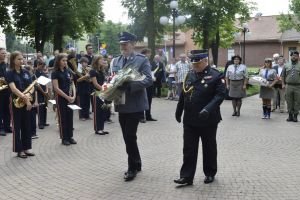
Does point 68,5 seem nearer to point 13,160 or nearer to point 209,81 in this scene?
point 13,160

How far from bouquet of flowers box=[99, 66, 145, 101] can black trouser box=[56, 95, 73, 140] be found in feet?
9.44

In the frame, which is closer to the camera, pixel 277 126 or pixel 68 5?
pixel 277 126

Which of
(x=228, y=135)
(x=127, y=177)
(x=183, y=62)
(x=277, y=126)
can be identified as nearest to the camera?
(x=127, y=177)

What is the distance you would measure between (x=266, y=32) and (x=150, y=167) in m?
56.5

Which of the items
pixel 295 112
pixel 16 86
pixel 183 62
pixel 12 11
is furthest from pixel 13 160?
pixel 12 11

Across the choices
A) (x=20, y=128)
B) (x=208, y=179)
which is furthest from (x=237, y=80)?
(x=208, y=179)

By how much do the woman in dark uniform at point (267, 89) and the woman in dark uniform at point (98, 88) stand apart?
5526mm

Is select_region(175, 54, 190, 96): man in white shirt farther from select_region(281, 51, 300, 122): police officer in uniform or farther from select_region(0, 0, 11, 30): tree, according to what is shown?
select_region(0, 0, 11, 30): tree

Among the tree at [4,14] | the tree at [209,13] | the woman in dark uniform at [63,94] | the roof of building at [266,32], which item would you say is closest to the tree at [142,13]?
the tree at [209,13]

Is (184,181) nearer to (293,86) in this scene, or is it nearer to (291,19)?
(293,86)

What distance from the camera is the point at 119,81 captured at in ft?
20.7

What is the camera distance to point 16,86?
820 cm

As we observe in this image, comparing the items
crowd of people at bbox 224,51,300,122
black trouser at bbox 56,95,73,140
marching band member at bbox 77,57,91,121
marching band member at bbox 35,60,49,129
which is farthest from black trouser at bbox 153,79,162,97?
black trouser at bbox 56,95,73,140

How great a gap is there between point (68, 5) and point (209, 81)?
2508 cm
